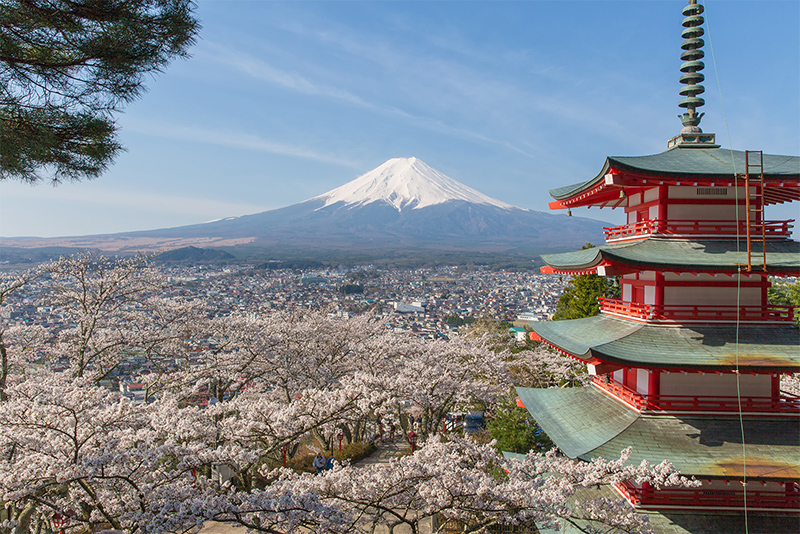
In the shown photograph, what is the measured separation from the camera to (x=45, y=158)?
4855 millimetres

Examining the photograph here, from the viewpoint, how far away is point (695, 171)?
20.5 feet

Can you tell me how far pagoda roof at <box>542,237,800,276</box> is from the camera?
19.4ft

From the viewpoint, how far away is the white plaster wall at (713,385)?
6.18 metres

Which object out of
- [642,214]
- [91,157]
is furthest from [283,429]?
[642,214]

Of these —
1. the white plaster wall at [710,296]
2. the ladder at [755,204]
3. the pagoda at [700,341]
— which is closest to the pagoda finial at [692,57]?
the pagoda at [700,341]

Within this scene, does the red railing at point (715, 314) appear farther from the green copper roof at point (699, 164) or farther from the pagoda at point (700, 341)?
→ the green copper roof at point (699, 164)

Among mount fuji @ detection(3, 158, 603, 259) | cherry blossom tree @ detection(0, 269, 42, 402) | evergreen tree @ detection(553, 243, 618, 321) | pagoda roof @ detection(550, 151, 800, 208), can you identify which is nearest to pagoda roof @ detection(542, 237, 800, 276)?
pagoda roof @ detection(550, 151, 800, 208)

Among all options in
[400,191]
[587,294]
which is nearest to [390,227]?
[400,191]

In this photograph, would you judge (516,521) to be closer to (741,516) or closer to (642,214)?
(741,516)

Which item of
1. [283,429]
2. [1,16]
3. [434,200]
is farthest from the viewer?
[434,200]

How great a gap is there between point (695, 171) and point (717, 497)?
4.68 meters

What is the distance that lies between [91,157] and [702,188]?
880 cm

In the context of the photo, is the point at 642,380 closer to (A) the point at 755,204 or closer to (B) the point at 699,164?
(A) the point at 755,204

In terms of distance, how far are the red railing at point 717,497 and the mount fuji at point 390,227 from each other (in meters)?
104
